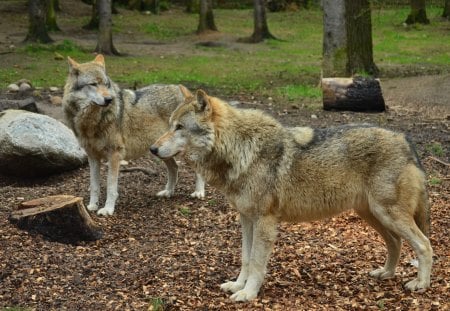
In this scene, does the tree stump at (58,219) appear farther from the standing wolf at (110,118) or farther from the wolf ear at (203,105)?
the wolf ear at (203,105)

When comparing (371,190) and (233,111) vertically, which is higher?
(233,111)

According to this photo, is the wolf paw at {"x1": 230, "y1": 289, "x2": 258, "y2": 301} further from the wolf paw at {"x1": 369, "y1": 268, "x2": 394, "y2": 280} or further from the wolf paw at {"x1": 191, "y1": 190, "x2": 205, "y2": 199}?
the wolf paw at {"x1": 191, "y1": 190, "x2": 205, "y2": 199}

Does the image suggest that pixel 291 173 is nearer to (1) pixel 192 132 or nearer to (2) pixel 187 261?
(1) pixel 192 132

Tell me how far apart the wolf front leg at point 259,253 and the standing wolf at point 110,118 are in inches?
139

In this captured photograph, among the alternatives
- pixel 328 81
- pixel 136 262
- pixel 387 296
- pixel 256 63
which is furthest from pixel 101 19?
pixel 387 296

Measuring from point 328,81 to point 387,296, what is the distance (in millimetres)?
9850

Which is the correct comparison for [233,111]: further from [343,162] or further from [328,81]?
[328,81]

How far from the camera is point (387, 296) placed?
6.62 meters

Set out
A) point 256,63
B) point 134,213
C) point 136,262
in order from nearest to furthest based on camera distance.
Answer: point 136,262
point 134,213
point 256,63

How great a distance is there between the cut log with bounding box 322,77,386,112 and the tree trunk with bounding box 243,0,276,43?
55.5ft

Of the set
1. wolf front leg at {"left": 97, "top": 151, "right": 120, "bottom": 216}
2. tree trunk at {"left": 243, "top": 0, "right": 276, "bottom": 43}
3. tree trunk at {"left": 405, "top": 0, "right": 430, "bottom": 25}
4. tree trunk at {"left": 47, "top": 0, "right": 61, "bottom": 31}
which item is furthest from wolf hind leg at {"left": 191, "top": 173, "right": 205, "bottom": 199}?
tree trunk at {"left": 405, "top": 0, "right": 430, "bottom": 25}

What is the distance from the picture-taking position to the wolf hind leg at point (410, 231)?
21.3 feet

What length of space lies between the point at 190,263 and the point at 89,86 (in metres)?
3.33

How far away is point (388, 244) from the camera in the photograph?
22.9ft
